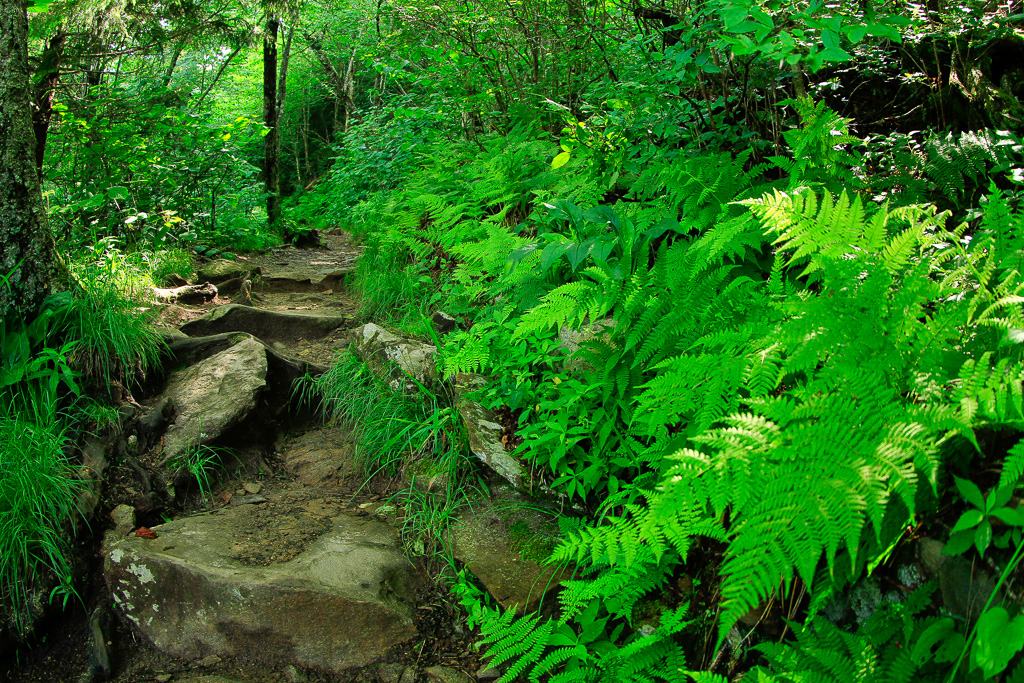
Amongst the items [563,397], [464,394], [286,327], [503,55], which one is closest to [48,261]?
[286,327]

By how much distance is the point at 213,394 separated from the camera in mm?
4312

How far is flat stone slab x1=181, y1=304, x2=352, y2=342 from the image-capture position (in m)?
5.30

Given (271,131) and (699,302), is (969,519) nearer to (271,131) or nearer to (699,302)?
(699,302)

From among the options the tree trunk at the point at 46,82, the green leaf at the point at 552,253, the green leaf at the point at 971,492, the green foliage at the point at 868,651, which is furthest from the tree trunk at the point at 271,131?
the green leaf at the point at 971,492

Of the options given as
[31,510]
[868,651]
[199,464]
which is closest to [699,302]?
[868,651]

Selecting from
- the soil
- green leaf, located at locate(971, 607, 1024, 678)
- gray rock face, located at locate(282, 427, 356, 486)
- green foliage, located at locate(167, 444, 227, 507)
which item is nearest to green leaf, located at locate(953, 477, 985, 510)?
green leaf, located at locate(971, 607, 1024, 678)

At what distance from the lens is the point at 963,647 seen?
154 cm

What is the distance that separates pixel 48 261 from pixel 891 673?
518 centimetres

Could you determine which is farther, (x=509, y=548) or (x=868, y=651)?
(x=509, y=548)

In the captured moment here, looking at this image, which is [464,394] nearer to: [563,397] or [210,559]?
[563,397]

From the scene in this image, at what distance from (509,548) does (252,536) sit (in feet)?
5.00

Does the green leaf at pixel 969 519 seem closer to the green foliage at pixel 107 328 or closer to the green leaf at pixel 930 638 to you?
the green leaf at pixel 930 638

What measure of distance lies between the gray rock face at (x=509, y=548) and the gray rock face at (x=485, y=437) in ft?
0.46

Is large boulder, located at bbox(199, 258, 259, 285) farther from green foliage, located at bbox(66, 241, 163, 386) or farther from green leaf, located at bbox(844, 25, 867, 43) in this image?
green leaf, located at bbox(844, 25, 867, 43)
